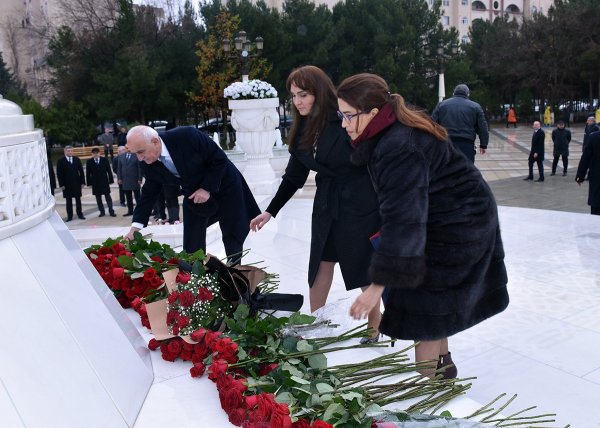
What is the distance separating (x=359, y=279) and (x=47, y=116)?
98.3 feet

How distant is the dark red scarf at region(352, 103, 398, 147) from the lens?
252 centimetres

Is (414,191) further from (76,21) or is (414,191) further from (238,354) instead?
(76,21)

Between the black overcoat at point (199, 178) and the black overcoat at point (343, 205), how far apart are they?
1.04 m

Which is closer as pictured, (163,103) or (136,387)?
(136,387)

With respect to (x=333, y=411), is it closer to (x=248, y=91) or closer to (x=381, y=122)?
(x=381, y=122)

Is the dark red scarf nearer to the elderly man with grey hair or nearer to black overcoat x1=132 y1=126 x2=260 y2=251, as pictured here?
black overcoat x1=132 y1=126 x2=260 y2=251

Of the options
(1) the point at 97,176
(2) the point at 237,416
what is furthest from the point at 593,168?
(1) the point at 97,176

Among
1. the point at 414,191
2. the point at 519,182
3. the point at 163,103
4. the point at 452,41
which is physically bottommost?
the point at 519,182

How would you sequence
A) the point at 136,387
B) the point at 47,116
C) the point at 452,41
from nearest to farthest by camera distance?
the point at 136,387, the point at 47,116, the point at 452,41

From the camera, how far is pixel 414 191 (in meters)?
2.37

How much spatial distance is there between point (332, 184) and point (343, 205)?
14 cm

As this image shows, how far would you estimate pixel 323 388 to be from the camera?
2.09 meters

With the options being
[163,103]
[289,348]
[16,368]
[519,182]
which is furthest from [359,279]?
[163,103]

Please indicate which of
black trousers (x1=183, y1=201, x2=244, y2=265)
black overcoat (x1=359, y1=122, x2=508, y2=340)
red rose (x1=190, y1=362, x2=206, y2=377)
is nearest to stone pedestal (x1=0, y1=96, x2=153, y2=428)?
red rose (x1=190, y1=362, x2=206, y2=377)
